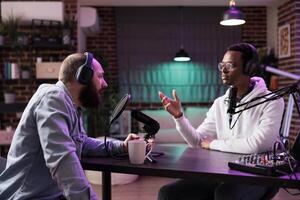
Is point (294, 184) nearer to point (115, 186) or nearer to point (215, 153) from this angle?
point (215, 153)

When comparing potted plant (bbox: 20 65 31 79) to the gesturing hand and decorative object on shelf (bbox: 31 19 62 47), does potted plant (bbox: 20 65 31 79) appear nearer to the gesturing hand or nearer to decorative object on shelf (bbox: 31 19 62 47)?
decorative object on shelf (bbox: 31 19 62 47)

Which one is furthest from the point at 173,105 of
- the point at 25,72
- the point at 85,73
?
the point at 25,72

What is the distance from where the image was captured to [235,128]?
2016mm

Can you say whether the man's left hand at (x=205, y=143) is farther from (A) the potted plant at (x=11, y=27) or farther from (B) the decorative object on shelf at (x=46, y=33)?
(A) the potted plant at (x=11, y=27)

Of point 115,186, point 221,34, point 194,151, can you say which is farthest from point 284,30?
point 194,151

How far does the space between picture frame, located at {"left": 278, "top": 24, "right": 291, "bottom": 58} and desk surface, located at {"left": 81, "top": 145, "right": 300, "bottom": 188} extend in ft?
13.2

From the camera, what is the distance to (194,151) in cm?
184

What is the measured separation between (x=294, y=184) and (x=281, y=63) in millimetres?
4676

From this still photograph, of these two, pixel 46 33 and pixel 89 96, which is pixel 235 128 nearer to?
pixel 89 96

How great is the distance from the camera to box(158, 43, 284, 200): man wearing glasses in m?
1.74

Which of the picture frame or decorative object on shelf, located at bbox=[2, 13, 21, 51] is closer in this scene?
decorative object on shelf, located at bbox=[2, 13, 21, 51]

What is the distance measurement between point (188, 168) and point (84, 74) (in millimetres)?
554

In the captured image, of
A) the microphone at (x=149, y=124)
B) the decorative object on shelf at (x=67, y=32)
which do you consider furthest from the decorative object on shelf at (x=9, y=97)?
the microphone at (x=149, y=124)

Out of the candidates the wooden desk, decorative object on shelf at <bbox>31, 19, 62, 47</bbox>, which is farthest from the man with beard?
decorative object on shelf at <bbox>31, 19, 62, 47</bbox>
